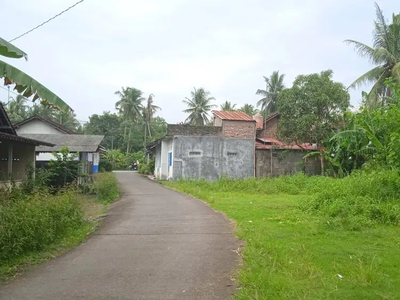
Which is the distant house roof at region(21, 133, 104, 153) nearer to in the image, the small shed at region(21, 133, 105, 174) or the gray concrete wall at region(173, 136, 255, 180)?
the small shed at region(21, 133, 105, 174)

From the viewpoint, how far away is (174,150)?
24.5 meters

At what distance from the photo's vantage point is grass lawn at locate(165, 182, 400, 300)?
4.68 metres

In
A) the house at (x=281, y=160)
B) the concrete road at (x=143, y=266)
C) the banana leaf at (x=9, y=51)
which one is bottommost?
the concrete road at (x=143, y=266)

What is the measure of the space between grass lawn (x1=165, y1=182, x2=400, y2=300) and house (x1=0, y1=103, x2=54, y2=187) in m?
8.70

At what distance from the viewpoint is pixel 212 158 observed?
25047 millimetres

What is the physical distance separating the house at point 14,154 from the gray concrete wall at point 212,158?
9904 millimetres

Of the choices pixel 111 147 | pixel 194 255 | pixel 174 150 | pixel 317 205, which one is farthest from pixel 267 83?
pixel 194 255

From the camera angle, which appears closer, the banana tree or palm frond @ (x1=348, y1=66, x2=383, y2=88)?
the banana tree

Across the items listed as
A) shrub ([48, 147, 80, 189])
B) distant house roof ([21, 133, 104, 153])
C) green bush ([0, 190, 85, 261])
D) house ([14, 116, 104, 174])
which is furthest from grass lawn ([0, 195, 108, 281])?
house ([14, 116, 104, 174])

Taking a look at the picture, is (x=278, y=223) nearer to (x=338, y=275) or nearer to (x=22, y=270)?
(x=338, y=275)

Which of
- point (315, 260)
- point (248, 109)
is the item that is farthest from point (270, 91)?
point (315, 260)

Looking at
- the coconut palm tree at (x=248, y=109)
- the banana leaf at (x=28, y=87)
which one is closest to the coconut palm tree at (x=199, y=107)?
the coconut palm tree at (x=248, y=109)

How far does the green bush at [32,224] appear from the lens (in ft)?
20.3

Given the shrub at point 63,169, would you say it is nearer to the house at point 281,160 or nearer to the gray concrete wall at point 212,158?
the gray concrete wall at point 212,158
